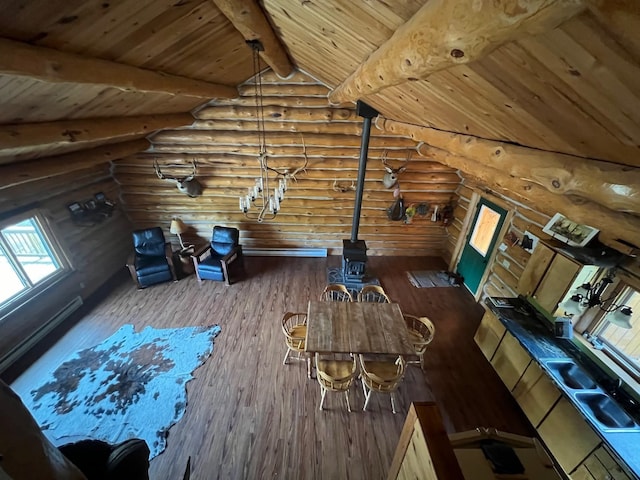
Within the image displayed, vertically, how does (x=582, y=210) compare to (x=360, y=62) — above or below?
below

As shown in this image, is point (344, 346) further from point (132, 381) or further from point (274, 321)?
point (132, 381)

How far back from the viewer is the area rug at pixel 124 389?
3.04 metres

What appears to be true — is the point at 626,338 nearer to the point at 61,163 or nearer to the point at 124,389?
the point at 124,389

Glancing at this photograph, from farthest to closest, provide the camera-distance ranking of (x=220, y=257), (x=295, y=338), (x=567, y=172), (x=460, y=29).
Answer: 1. (x=220, y=257)
2. (x=295, y=338)
3. (x=567, y=172)
4. (x=460, y=29)

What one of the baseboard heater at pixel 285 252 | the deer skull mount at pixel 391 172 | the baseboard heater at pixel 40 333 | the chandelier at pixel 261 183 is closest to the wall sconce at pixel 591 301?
the deer skull mount at pixel 391 172

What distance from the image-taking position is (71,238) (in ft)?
16.0

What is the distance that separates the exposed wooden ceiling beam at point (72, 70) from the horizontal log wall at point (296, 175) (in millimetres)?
2529

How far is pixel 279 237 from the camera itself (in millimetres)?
6527

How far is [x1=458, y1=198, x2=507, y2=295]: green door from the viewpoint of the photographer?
4.96m

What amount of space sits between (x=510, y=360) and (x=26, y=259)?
24.5 feet

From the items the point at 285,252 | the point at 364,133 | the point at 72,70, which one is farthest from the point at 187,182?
the point at 72,70

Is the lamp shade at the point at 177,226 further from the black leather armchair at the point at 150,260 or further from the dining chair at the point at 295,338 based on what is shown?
the dining chair at the point at 295,338

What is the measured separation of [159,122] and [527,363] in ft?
20.0

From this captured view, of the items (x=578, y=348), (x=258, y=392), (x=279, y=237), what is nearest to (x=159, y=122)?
(x=279, y=237)
